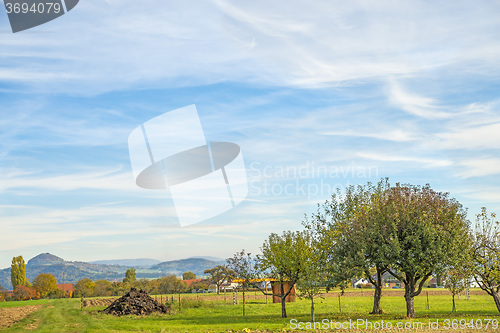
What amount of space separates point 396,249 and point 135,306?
23061 millimetres

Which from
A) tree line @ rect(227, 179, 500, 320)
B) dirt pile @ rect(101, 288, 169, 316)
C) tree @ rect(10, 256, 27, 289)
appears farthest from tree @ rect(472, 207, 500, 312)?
tree @ rect(10, 256, 27, 289)

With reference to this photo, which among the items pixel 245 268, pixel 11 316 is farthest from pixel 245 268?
pixel 11 316

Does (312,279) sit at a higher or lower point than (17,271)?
higher

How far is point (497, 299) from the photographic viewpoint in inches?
1236

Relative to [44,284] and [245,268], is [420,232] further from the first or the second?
[44,284]

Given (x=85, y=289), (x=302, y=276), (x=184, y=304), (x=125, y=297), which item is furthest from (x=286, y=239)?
(x=85, y=289)

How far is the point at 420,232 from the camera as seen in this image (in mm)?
30031

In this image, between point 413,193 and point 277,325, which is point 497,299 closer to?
point 413,193

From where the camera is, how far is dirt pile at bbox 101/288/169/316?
39250 millimetres

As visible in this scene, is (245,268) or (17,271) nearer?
(245,268)

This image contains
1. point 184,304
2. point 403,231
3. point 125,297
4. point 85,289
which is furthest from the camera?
point 85,289

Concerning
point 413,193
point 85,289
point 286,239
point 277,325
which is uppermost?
point 413,193

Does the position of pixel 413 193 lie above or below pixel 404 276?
above

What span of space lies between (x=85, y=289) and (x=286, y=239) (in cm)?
8940
